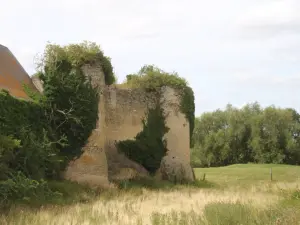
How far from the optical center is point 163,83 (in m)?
26.4

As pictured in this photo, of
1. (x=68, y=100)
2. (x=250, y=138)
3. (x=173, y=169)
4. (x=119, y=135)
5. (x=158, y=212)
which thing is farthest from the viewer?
(x=250, y=138)

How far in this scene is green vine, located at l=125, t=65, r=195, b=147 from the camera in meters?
26.2

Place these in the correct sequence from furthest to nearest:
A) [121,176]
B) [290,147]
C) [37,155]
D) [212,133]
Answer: [212,133] → [290,147] → [121,176] → [37,155]

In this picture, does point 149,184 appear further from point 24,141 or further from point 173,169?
point 24,141

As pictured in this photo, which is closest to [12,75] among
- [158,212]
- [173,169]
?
[158,212]

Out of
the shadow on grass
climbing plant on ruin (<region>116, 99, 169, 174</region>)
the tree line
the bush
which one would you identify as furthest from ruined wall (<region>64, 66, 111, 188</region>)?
the tree line

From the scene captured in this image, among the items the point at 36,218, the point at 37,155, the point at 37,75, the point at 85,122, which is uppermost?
the point at 37,75

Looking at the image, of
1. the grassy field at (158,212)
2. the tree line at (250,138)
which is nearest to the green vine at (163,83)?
the grassy field at (158,212)

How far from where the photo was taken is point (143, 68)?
27.0 meters

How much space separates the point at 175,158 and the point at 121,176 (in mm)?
3740

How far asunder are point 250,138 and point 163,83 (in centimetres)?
3307

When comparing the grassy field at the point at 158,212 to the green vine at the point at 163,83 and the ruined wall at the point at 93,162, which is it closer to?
the ruined wall at the point at 93,162

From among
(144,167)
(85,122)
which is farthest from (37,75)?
(144,167)

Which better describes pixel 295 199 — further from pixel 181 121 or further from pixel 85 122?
pixel 181 121
